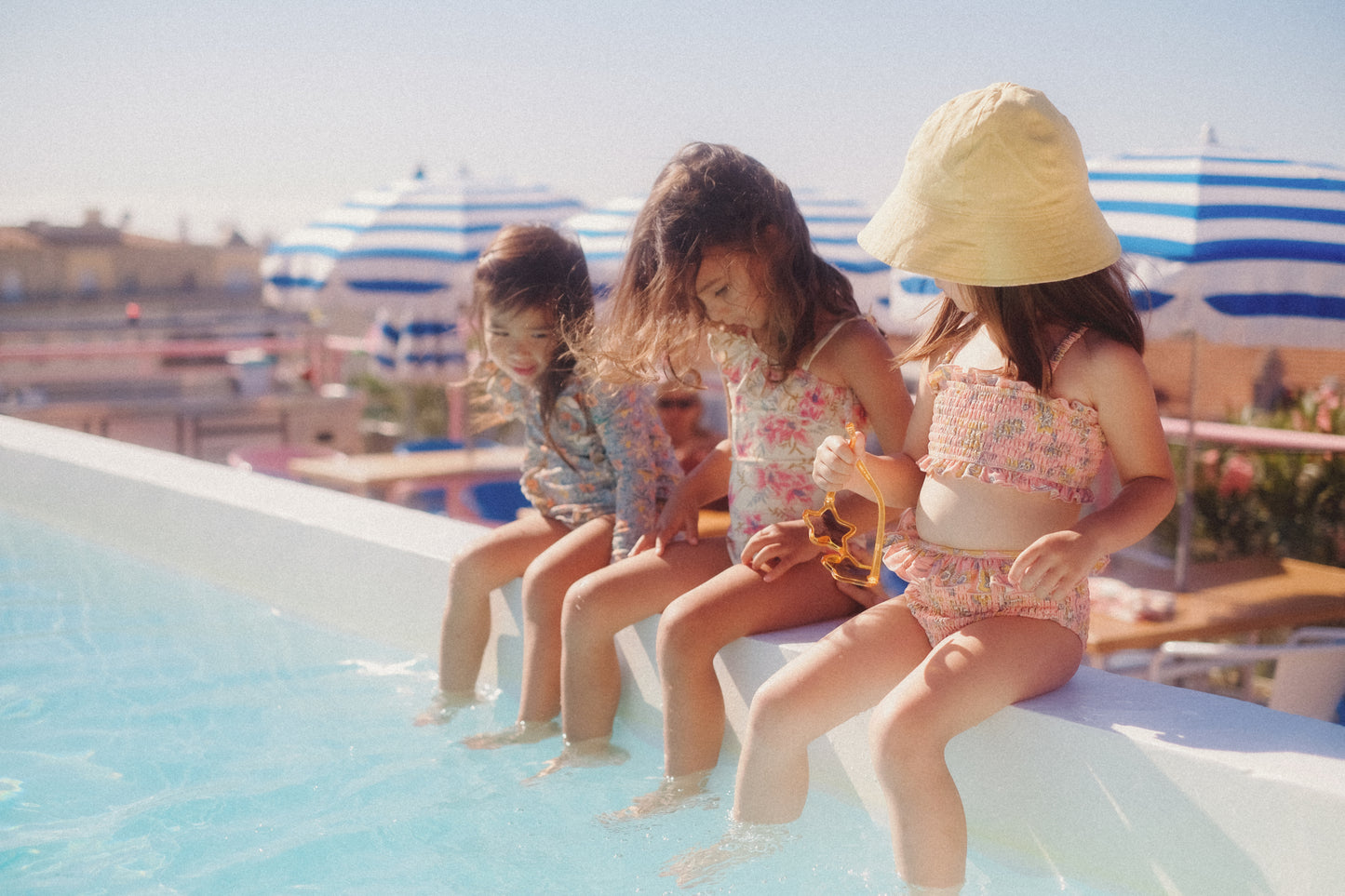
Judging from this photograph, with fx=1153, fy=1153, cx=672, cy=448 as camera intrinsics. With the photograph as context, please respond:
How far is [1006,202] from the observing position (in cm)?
187

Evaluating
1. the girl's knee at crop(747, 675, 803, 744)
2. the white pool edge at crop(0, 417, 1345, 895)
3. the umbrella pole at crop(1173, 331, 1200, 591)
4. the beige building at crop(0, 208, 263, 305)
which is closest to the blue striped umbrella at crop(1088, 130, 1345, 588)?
the umbrella pole at crop(1173, 331, 1200, 591)

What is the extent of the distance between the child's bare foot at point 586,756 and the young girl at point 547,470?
141 millimetres

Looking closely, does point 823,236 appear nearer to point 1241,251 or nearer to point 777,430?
point 1241,251

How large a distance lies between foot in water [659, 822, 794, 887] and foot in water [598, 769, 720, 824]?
0.19 meters

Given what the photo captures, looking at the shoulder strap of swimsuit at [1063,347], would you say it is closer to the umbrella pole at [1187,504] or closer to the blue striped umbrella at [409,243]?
the umbrella pole at [1187,504]

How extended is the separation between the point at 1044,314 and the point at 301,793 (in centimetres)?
183

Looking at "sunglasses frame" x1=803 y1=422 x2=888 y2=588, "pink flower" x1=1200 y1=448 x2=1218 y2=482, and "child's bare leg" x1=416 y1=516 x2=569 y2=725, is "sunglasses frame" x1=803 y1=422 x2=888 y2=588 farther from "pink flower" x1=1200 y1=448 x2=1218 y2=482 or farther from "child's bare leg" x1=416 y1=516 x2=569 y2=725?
"pink flower" x1=1200 y1=448 x2=1218 y2=482

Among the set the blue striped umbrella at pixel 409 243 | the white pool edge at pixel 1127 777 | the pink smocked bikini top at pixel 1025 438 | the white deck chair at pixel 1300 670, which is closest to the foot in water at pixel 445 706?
the white pool edge at pixel 1127 777

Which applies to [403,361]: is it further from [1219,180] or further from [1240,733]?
[1240,733]

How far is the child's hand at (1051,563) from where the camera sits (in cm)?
168

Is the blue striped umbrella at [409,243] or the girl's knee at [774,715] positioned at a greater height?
the blue striped umbrella at [409,243]

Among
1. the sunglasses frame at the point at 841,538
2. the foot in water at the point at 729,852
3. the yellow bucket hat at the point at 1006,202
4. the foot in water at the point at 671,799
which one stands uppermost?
the yellow bucket hat at the point at 1006,202

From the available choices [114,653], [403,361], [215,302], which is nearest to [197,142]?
[215,302]

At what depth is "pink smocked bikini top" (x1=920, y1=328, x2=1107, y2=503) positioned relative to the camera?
191cm
